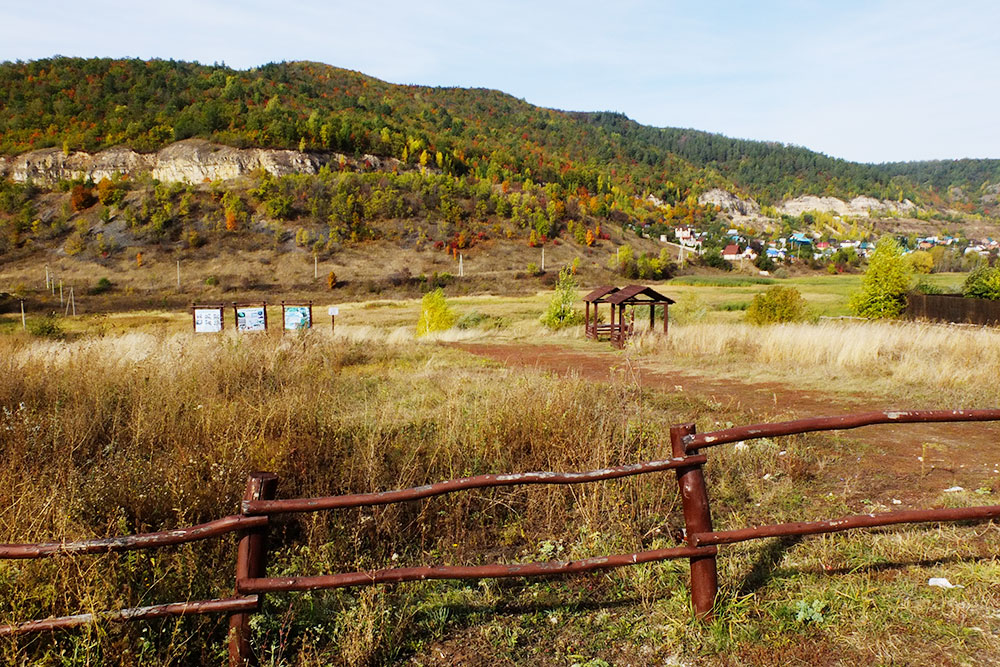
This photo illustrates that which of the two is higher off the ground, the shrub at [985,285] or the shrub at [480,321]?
the shrub at [985,285]

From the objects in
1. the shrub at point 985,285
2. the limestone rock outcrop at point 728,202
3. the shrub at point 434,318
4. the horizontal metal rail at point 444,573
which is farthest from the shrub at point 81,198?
the limestone rock outcrop at point 728,202

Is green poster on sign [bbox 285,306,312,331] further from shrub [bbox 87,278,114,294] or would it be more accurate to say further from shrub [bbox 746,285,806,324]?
shrub [bbox 87,278,114,294]

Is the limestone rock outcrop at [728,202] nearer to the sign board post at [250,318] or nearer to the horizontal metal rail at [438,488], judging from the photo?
the sign board post at [250,318]

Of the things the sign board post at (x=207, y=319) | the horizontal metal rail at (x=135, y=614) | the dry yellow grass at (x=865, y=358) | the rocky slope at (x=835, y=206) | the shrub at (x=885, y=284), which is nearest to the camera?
the horizontal metal rail at (x=135, y=614)

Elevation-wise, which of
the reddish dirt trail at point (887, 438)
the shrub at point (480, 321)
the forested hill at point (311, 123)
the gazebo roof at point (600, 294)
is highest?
the forested hill at point (311, 123)

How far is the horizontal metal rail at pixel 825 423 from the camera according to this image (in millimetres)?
3129

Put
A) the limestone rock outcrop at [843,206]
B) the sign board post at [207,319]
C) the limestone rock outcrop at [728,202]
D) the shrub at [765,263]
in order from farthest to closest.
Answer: the limestone rock outcrop at [843,206]
the limestone rock outcrop at [728,202]
the shrub at [765,263]
the sign board post at [207,319]

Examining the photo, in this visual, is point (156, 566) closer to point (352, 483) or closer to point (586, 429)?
point (352, 483)

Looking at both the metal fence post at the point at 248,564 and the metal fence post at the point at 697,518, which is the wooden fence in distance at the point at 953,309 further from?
the metal fence post at the point at 248,564

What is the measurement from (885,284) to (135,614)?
878 inches

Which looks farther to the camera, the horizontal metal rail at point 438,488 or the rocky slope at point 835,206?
the rocky slope at point 835,206

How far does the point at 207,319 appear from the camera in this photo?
17.7 metres

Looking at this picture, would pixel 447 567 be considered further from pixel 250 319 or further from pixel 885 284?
pixel 885 284

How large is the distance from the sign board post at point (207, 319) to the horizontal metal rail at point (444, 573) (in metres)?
16.3
